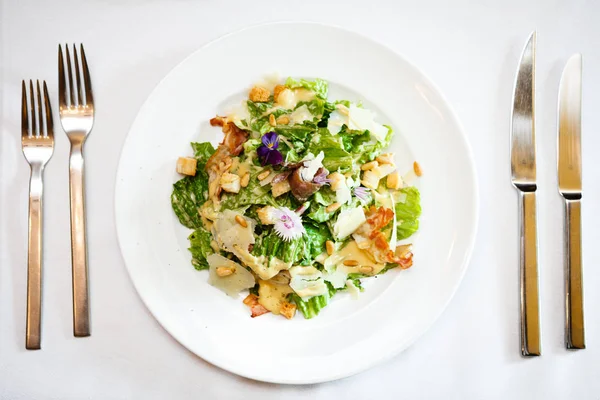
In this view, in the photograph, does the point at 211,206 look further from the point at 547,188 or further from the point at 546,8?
the point at 546,8

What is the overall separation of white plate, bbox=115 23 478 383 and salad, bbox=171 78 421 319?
0.29ft

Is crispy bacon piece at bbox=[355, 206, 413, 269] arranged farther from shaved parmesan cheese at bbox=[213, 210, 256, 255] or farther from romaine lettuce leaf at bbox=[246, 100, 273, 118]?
romaine lettuce leaf at bbox=[246, 100, 273, 118]

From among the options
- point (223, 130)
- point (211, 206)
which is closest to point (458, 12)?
point (223, 130)

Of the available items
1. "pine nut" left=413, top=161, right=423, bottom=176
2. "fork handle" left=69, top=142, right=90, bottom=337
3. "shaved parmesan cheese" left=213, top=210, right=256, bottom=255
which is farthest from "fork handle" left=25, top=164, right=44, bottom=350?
"pine nut" left=413, top=161, right=423, bottom=176

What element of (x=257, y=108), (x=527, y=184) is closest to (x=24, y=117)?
(x=257, y=108)

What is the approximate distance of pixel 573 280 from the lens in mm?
3293

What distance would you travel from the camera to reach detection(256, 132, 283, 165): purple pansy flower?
292 centimetres

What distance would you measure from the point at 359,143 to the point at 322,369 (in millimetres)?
1343

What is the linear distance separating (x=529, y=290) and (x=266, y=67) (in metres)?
2.14

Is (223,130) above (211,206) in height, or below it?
above

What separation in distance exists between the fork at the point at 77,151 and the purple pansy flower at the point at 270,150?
1180mm

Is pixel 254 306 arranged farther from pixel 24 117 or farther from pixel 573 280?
pixel 573 280

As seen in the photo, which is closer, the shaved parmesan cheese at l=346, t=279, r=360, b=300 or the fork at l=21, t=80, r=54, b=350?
the shaved parmesan cheese at l=346, t=279, r=360, b=300

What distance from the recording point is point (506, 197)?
3369 mm
